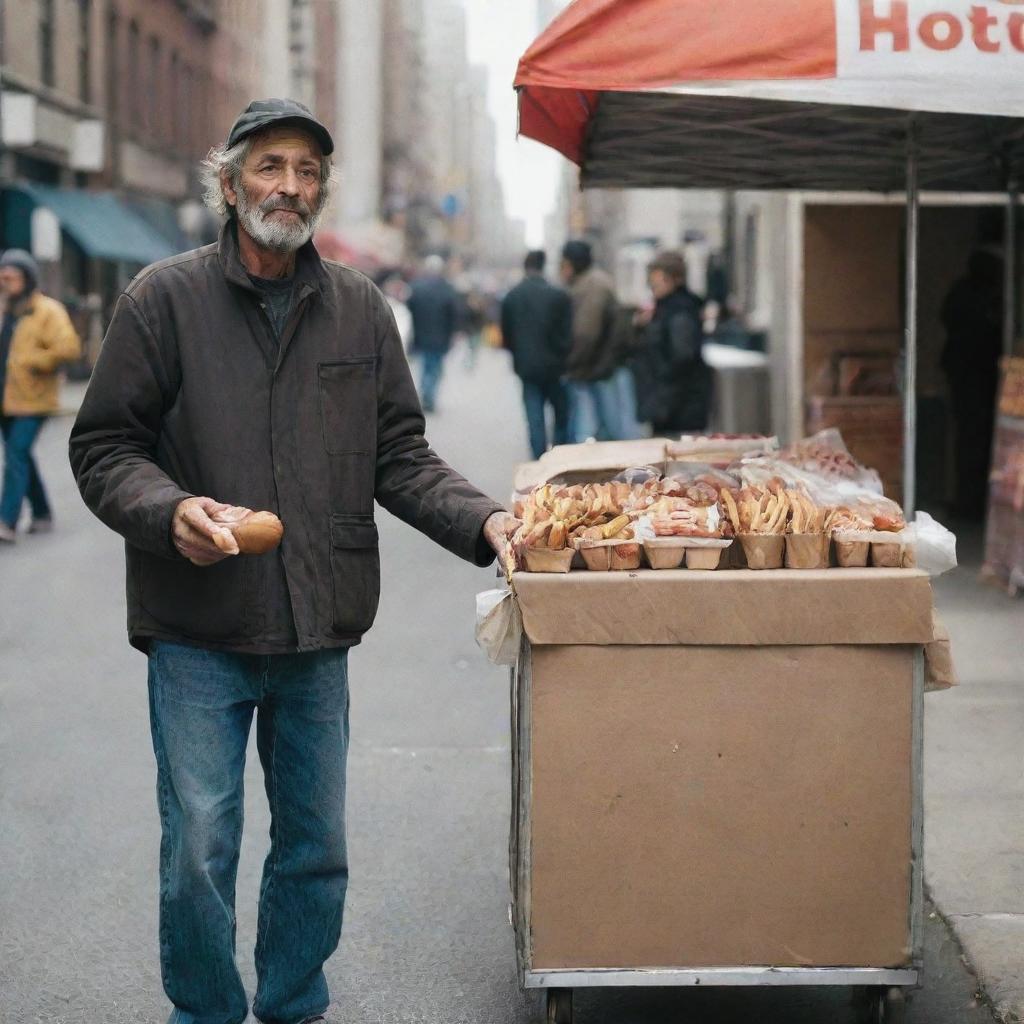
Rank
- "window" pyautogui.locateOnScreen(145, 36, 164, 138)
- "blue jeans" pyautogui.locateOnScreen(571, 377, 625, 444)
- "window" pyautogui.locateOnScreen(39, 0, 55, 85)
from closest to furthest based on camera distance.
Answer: "blue jeans" pyautogui.locateOnScreen(571, 377, 625, 444), "window" pyautogui.locateOnScreen(39, 0, 55, 85), "window" pyautogui.locateOnScreen(145, 36, 164, 138)

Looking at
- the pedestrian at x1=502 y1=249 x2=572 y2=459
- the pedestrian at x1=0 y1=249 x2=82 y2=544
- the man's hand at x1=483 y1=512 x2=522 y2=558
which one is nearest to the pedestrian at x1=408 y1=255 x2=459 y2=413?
the pedestrian at x1=502 y1=249 x2=572 y2=459

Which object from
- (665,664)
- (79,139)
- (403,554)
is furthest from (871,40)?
(79,139)

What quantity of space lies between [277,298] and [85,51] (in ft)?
110

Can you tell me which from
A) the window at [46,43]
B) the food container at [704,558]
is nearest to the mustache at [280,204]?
the food container at [704,558]

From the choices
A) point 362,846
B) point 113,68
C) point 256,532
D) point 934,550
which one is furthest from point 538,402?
point 113,68

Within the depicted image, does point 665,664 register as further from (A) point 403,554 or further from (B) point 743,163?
(A) point 403,554

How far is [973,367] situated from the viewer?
498 inches

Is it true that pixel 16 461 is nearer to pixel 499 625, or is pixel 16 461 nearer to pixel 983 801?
pixel 983 801

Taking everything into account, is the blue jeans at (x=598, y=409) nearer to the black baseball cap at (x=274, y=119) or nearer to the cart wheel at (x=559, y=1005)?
the cart wheel at (x=559, y=1005)

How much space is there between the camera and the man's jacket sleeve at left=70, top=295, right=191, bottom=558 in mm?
3555

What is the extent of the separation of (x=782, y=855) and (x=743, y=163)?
210 inches

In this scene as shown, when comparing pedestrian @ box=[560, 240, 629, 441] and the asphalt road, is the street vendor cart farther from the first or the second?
pedestrian @ box=[560, 240, 629, 441]

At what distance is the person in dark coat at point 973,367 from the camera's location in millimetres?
12359

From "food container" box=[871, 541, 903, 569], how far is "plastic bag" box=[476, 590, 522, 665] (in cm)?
79
